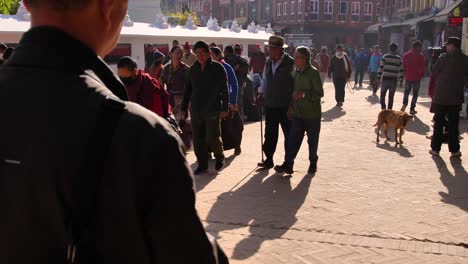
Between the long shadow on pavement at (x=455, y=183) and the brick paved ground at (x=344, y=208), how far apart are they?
1cm

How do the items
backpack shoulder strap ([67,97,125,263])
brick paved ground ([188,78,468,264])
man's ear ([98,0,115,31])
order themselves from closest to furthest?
backpack shoulder strap ([67,97,125,263])
man's ear ([98,0,115,31])
brick paved ground ([188,78,468,264])

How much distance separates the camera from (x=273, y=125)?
7613 mm

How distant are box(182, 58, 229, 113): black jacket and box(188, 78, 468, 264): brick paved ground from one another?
933 millimetres

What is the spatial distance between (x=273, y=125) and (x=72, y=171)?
650 centimetres

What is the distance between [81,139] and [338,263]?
3.56 metres

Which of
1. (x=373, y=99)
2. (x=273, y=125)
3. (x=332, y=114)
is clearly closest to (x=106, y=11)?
(x=273, y=125)

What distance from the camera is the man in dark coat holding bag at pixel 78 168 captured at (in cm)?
118

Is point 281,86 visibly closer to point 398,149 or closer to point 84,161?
point 398,149

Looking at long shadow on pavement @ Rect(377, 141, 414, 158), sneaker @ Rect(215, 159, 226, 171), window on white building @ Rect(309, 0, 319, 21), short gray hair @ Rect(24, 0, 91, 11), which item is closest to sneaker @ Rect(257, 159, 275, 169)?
sneaker @ Rect(215, 159, 226, 171)

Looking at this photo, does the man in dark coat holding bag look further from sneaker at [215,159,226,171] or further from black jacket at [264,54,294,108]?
sneaker at [215,159,226,171]

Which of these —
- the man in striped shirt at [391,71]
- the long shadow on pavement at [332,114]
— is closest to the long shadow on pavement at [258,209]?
the long shadow on pavement at [332,114]

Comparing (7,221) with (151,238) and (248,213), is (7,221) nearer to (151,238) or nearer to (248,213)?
(151,238)

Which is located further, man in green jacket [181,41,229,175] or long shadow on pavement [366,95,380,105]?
long shadow on pavement [366,95,380,105]

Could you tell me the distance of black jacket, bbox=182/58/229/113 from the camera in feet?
23.7
